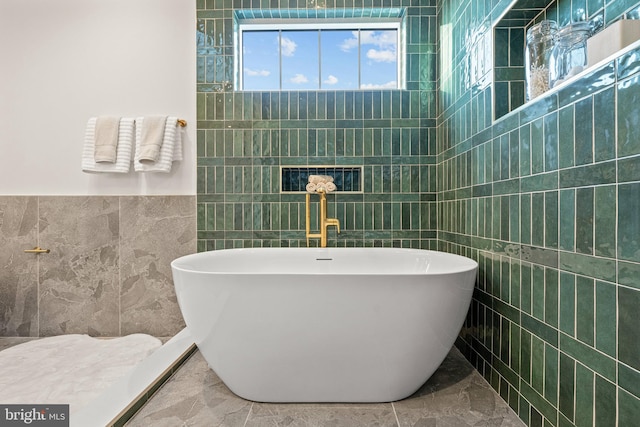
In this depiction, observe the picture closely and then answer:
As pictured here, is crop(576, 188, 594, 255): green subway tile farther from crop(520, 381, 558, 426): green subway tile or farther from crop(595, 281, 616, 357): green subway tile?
crop(520, 381, 558, 426): green subway tile

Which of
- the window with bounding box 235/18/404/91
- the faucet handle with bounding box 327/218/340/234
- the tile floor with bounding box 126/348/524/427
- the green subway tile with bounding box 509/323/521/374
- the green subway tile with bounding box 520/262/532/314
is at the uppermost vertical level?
the window with bounding box 235/18/404/91

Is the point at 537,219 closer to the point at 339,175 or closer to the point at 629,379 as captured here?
the point at 629,379

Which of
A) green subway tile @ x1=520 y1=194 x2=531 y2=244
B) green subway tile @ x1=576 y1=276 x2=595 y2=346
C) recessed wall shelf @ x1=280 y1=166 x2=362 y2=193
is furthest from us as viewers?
recessed wall shelf @ x1=280 y1=166 x2=362 y2=193

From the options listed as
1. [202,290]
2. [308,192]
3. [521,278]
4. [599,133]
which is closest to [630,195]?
[599,133]

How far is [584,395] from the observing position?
0.95m

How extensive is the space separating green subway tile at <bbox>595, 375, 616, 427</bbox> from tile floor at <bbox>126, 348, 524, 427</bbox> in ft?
1.36

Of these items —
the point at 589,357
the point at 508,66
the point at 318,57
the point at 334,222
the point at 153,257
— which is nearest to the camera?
the point at 589,357

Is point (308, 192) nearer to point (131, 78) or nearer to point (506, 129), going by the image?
point (506, 129)

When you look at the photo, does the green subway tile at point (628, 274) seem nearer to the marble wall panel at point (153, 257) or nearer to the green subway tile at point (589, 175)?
the green subway tile at point (589, 175)

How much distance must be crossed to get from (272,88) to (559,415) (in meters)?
2.31

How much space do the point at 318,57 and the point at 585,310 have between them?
2.18 m

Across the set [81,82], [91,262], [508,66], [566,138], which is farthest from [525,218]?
[81,82]

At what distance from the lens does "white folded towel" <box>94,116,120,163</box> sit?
2223 millimetres

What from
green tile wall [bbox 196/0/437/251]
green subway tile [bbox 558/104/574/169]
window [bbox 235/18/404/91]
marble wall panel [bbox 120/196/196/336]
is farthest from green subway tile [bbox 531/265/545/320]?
marble wall panel [bbox 120/196/196/336]
